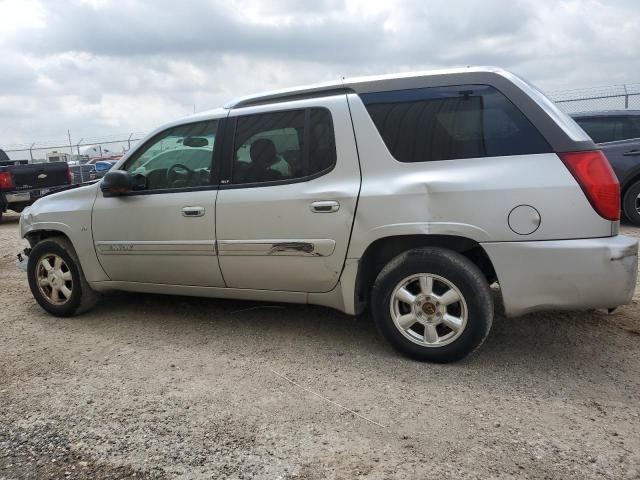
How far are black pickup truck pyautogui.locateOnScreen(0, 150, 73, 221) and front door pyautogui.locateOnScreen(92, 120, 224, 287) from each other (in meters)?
8.17

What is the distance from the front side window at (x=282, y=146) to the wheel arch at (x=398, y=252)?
0.66m

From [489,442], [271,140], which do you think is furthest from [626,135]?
[489,442]

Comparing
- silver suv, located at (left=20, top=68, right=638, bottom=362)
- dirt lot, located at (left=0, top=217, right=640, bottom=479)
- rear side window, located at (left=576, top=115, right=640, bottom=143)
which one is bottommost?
dirt lot, located at (left=0, top=217, right=640, bottom=479)

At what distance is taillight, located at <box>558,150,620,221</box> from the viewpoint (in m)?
3.06

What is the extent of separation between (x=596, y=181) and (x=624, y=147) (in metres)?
5.86

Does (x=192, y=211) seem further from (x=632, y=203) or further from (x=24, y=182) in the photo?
(x=24, y=182)

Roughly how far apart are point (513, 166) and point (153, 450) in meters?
2.50

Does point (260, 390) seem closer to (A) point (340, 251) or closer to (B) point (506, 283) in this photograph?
(A) point (340, 251)

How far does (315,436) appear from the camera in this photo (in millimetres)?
2758

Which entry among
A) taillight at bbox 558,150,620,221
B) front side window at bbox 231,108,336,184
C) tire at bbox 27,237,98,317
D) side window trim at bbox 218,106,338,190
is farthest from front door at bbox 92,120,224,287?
taillight at bbox 558,150,620,221

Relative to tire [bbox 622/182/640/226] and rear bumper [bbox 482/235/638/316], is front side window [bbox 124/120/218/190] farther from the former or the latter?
tire [bbox 622/182/640/226]

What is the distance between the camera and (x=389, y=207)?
3.43 m

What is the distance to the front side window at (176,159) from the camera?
4.18m

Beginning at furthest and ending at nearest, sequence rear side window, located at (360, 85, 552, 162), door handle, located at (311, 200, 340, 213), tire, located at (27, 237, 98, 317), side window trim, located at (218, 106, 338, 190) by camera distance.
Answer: tire, located at (27, 237, 98, 317)
side window trim, located at (218, 106, 338, 190)
door handle, located at (311, 200, 340, 213)
rear side window, located at (360, 85, 552, 162)
